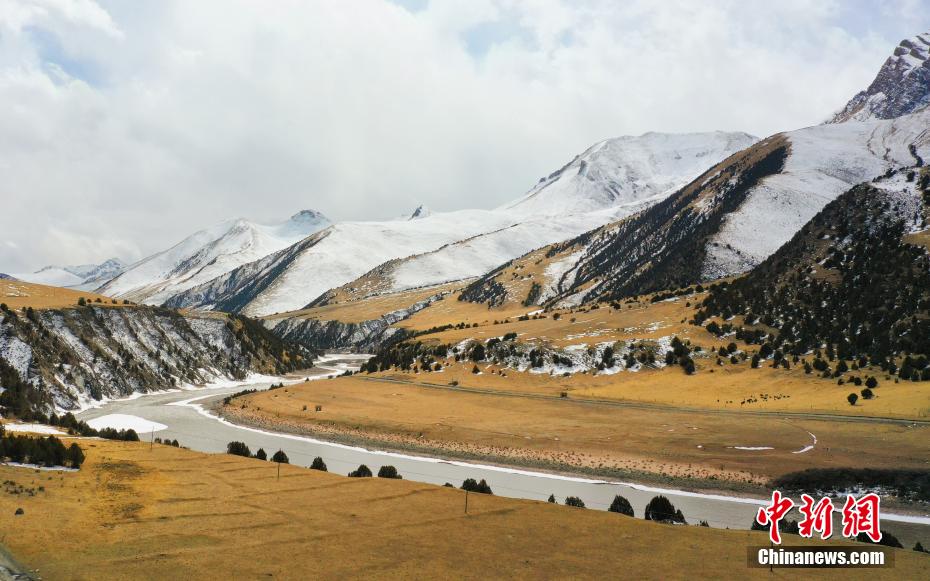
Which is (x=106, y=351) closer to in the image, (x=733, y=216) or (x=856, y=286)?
(x=856, y=286)

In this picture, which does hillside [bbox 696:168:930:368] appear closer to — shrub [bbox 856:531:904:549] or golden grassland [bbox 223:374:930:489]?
golden grassland [bbox 223:374:930:489]

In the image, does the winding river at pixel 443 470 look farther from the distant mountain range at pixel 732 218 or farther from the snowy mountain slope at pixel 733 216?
the distant mountain range at pixel 732 218

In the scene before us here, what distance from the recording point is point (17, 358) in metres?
59.0

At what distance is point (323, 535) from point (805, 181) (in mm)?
154924

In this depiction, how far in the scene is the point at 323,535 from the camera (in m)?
19.4

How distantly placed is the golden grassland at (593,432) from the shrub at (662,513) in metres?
9.10

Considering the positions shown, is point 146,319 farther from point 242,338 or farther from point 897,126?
point 897,126

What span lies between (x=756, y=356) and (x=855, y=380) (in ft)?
40.8

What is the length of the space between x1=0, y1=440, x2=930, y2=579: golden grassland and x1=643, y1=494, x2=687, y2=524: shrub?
2760 mm

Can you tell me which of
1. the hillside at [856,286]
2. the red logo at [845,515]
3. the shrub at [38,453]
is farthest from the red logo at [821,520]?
the hillside at [856,286]

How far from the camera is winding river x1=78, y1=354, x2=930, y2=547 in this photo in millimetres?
28781

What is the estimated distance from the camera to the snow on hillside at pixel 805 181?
124200 mm

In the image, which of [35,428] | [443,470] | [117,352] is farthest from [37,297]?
[443,470]

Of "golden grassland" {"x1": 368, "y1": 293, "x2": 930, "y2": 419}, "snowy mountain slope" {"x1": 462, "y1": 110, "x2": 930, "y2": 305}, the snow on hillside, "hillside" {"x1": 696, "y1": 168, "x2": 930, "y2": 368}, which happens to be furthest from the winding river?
A: the snow on hillside
